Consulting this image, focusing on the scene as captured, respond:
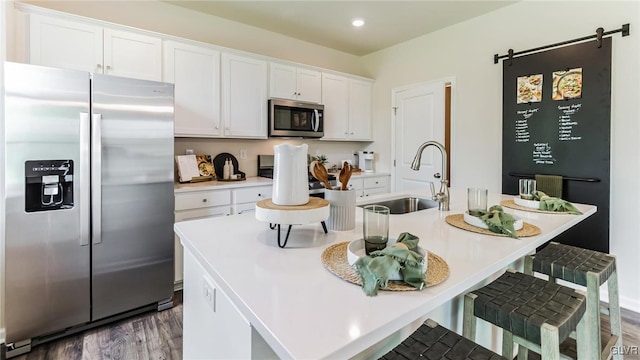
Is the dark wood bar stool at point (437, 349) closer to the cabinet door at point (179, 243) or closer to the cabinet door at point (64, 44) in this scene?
the cabinet door at point (179, 243)

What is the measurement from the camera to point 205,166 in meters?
3.15

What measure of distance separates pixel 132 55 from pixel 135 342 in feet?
7.31

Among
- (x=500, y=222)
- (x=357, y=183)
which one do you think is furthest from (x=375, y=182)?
(x=500, y=222)

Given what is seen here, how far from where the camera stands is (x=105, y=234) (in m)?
2.10

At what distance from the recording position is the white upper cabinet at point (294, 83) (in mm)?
3453

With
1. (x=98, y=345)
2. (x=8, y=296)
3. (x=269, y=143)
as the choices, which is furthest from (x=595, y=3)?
(x=8, y=296)

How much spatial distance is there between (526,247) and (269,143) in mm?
3084

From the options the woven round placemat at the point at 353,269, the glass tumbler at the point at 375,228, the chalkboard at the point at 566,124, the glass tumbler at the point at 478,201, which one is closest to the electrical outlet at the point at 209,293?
the woven round placemat at the point at 353,269

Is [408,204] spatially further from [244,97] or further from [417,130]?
[244,97]

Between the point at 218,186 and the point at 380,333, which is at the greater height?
the point at 218,186

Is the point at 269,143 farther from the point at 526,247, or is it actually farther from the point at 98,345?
the point at 526,247

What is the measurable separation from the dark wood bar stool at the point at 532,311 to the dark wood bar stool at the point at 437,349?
207mm

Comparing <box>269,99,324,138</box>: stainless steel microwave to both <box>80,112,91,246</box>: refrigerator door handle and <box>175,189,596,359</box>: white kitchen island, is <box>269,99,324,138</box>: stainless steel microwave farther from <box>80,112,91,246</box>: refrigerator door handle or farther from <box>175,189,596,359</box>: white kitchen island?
<box>175,189,596,359</box>: white kitchen island

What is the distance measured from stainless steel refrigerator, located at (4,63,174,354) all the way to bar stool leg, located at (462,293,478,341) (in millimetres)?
2078
